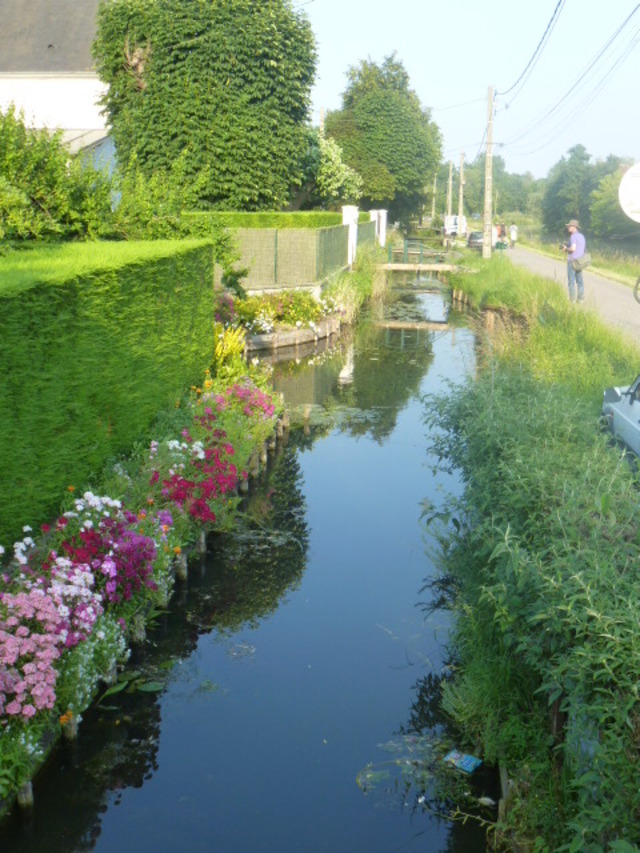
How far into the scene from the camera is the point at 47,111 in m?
37.4

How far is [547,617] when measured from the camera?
4.33 metres

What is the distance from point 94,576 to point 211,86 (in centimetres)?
2537

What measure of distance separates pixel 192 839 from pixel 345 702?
1747 mm

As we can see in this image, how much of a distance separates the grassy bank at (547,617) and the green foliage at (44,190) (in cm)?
635

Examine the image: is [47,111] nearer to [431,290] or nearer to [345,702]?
[431,290]

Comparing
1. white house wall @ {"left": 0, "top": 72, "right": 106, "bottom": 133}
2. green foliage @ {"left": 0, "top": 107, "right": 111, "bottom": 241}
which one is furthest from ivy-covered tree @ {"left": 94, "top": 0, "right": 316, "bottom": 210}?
green foliage @ {"left": 0, "top": 107, "right": 111, "bottom": 241}

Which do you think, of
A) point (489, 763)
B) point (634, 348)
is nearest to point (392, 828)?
point (489, 763)

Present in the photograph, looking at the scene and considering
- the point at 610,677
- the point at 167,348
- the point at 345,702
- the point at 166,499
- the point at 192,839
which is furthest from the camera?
the point at 167,348

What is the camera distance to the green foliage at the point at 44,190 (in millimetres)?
12227

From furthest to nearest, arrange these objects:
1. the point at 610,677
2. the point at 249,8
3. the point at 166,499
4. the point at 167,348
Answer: the point at 249,8
the point at 167,348
the point at 166,499
the point at 610,677

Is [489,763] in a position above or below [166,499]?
below

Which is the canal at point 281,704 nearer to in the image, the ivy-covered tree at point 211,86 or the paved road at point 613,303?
the paved road at point 613,303

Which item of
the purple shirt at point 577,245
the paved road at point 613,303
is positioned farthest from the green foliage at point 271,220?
the purple shirt at point 577,245

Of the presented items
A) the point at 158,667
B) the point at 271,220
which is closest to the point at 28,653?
the point at 158,667
